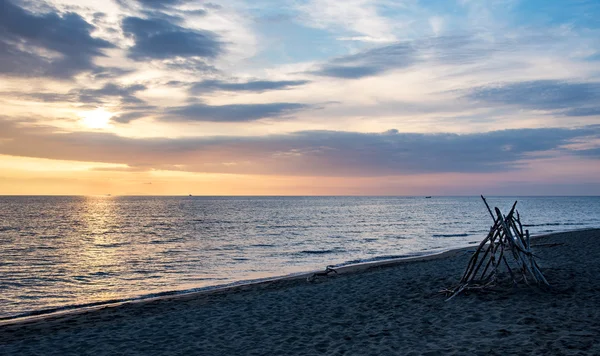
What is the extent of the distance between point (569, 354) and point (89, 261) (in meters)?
→ 28.5

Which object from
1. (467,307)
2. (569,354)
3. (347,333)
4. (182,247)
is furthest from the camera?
(182,247)

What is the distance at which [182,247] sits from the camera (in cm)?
3709

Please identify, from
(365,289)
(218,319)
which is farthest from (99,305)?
(365,289)

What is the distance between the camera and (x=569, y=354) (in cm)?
763

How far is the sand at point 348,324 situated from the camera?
29.1 ft

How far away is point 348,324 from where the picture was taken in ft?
35.9

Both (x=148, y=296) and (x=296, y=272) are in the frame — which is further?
(x=296, y=272)

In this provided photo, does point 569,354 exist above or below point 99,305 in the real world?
above

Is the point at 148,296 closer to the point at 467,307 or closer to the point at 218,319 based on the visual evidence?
the point at 218,319

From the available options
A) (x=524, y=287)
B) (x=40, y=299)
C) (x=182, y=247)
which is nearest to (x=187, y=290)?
(x=40, y=299)

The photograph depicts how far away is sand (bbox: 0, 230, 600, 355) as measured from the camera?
888 cm

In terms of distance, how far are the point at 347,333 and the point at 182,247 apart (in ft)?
96.1

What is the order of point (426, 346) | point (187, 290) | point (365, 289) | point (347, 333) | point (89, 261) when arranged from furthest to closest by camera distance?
point (89, 261), point (187, 290), point (365, 289), point (347, 333), point (426, 346)

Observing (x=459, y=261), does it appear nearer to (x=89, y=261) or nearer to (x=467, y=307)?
(x=467, y=307)
